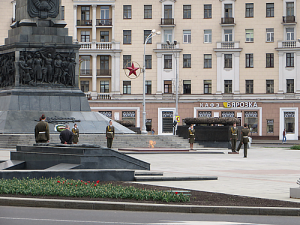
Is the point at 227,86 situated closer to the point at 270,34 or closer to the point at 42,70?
the point at 270,34

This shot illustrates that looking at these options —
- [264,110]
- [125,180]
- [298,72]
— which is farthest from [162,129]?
[125,180]

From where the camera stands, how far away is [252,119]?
65875 millimetres

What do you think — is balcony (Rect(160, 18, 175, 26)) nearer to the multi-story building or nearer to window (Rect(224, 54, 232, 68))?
the multi-story building

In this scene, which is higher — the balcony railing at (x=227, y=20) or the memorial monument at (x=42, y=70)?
the balcony railing at (x=227, y=20)

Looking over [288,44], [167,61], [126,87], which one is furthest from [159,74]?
[288,44]

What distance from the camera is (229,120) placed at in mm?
38125

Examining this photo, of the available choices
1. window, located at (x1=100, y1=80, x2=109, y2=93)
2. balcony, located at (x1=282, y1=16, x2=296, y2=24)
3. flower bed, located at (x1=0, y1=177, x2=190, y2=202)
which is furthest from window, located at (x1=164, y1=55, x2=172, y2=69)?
flower bed, located at (x1=0, y1=177, x2=190, y2=202)

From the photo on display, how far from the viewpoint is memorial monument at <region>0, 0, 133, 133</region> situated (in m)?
35.7

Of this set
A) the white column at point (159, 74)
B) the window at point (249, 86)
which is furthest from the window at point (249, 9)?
the white column at point (159, 74)

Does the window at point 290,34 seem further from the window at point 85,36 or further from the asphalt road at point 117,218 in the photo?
the asphalt road at point 117,218

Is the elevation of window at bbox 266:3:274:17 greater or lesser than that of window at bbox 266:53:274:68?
greater

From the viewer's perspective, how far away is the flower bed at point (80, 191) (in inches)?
434

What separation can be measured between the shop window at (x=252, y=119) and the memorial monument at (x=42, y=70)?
106 feet

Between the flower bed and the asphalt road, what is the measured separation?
2.89 ft
